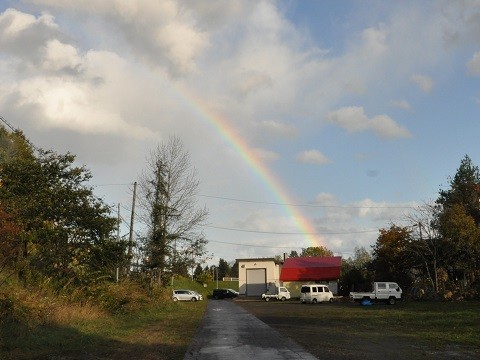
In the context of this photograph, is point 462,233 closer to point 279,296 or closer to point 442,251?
point 442,251

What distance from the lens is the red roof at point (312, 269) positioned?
66.1m

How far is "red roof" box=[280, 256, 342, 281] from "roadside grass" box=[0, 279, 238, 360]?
46.9 meters

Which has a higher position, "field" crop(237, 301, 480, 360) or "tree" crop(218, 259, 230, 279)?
"tree" crop(218, 259, 230, 279)

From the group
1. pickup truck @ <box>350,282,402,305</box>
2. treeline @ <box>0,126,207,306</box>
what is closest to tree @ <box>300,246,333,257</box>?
pickup truck @ <box>350,282,402,305</box>

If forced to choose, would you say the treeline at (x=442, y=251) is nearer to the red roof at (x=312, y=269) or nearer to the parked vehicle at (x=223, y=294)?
the red roof at (x=312, y=269)

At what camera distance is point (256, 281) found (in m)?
79.3

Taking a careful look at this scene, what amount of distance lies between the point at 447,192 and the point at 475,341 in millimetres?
42067

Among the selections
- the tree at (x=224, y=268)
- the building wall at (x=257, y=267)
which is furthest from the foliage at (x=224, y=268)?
the building wall at (x=257, y=267)

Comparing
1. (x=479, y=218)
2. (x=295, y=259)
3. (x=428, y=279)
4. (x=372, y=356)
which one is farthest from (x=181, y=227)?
(x=295, y=259)

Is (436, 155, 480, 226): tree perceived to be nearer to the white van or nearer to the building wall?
the white van

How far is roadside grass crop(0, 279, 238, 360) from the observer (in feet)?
40.5

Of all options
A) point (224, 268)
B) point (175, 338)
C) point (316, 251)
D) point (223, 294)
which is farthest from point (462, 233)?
point (224, 268)

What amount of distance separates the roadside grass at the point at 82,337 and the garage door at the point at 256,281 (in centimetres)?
5807

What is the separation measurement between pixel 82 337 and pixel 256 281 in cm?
6557
